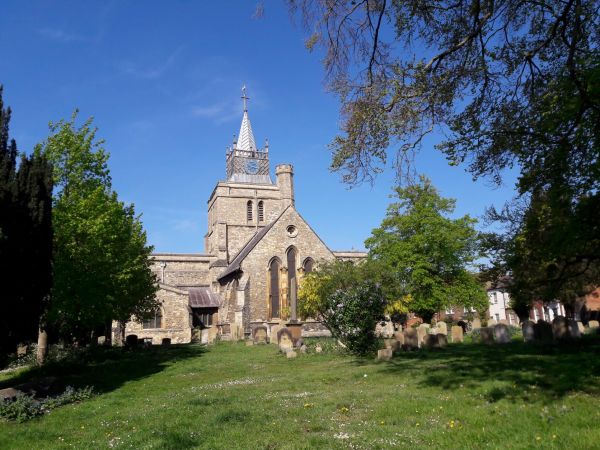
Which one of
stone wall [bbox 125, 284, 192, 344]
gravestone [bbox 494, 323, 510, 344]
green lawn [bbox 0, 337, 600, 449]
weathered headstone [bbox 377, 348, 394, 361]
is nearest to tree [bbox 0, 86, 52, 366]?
green lawn [bbox 0, 337, 600, 449]

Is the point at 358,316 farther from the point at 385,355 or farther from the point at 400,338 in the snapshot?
the point at 400,338

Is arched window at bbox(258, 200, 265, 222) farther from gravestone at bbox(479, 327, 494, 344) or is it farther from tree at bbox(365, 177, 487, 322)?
gravestone at bbox(479, 327, 494, 344)

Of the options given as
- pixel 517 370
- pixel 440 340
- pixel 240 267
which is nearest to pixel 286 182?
pixel 240 267

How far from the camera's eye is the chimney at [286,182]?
169 ft

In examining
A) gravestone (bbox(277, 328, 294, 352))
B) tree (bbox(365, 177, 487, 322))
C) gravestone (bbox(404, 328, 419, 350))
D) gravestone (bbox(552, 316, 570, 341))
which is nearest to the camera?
gravestone (bbox(552, 316, 570, 341))

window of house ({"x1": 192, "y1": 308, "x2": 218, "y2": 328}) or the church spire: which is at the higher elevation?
the church spire

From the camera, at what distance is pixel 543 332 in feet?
55.7

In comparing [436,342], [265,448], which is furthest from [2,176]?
[436,342]

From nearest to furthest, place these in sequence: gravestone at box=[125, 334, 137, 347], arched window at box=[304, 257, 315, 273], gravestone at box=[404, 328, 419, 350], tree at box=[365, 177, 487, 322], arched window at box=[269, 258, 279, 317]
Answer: gravestone at box=[404, 328, 419, 350] < gravestone at box=[125, 334, 137, 347] < tree at box=[365, 177, 487, 322] < arched window at box=[269, 258, 279, 317] < arched window at box=[304, 257, 315, 273]

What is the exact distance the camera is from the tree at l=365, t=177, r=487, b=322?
32.2 m

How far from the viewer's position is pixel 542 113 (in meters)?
9.38

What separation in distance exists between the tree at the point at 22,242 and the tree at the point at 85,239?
113 inches

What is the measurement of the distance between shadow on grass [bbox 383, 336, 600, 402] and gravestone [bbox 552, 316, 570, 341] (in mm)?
538

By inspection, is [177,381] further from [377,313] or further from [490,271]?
[490,271]
